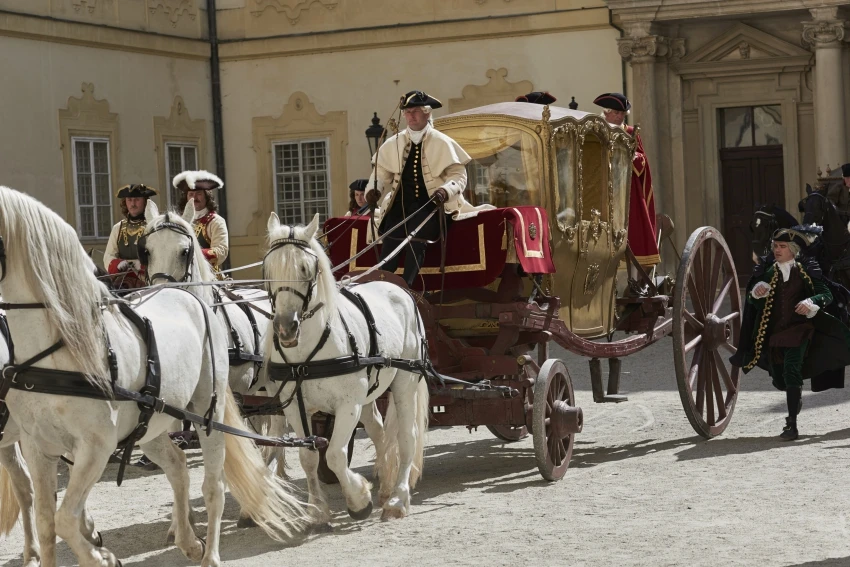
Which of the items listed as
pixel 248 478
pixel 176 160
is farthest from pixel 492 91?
pixel 248 478

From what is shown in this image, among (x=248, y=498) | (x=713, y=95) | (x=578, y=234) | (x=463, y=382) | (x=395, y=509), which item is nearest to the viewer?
(x=248, y=498)

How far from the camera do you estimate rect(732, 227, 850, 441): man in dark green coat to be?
396 inches

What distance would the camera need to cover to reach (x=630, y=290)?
34.8 feet

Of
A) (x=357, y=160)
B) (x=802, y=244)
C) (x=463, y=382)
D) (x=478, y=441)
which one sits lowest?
(x=478, y=441)

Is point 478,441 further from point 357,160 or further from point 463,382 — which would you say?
point 357,160

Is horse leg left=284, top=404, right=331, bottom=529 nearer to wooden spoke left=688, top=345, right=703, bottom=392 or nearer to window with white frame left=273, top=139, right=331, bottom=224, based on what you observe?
wooden spoke left=688, top=345, right=703, bottom=392

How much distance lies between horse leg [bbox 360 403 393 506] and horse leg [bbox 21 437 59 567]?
2.60 metres

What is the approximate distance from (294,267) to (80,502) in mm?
1812

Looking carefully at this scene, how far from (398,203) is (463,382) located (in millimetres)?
1214

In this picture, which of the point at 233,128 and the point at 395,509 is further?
the point at 233,128

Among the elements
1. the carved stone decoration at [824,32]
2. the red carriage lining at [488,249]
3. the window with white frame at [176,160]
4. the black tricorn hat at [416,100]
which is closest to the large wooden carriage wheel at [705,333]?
the red carriage lining at [488,249]

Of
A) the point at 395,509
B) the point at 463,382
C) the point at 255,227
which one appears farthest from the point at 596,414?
the point at 255,227

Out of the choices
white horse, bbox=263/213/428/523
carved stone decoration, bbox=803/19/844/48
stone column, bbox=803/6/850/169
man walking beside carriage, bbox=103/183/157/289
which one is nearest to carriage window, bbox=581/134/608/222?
white horse, bbox=263/213/428/523

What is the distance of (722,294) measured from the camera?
1103cm
